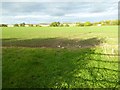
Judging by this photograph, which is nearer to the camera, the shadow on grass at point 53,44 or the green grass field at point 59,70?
the green grass field at point 59,70

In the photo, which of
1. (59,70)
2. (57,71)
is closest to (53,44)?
(59,70)

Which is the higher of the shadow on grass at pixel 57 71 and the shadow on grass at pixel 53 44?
the shadow on grass at pixel 53 44

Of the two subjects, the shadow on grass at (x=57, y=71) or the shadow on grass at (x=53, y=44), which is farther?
the shadow on grass at (x=53, y=44)

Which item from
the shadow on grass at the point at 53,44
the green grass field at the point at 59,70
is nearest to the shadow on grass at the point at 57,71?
the green grass field at the point at 59,70

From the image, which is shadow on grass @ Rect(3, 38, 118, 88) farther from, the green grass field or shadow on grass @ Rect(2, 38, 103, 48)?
shadow on grass @ Rect(2, 38, 103, 48)

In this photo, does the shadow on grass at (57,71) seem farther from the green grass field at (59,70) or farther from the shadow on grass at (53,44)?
the shadow on grass at (53,44)

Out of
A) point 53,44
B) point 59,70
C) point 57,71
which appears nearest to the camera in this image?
point 57,71

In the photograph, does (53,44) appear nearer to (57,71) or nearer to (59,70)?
(59,70)

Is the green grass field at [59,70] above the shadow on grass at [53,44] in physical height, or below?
below

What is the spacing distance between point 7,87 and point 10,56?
4157 mm

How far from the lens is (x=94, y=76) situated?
33.7 feet

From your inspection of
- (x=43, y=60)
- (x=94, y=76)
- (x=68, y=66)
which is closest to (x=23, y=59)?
(x=43, y=60)

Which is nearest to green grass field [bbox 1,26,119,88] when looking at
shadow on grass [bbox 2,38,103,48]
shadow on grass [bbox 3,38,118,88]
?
shadow on grass [bbox 3,38,118,88]

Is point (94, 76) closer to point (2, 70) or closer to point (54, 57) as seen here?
point (54, 57)
